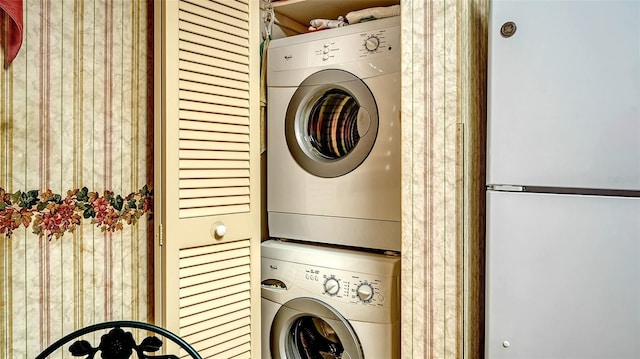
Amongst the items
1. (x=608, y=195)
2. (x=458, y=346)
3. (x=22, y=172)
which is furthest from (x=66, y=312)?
(x=608, y=195)

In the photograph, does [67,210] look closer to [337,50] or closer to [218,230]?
[218,230]

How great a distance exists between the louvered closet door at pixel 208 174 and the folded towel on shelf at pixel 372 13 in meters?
0.42

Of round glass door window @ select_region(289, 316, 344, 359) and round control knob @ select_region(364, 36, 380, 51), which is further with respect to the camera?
round glass door window @ select_region(289, 316, 344, 359)

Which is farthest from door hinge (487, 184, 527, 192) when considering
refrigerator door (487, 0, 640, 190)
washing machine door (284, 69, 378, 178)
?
washing machine door (284, 69, 378, 178)

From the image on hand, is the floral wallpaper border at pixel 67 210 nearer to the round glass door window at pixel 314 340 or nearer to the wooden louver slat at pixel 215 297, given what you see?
the wooden louver slat at pixel 215 297

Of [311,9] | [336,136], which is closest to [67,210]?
[336,136]

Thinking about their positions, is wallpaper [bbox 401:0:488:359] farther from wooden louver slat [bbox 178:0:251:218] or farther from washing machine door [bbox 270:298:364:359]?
wooden louver slat [bbox 178:0:251:218]

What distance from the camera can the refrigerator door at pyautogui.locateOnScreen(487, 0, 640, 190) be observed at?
48.6 inches

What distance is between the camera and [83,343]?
109 centimetres

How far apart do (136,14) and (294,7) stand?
0.75m

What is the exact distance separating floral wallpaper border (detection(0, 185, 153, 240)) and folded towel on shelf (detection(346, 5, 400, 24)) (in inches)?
42.6

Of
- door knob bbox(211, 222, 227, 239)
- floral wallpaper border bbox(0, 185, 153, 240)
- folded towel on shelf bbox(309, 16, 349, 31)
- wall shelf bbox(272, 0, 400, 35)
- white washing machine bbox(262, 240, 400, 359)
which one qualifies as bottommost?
white washing machine bbox(262, 240, 400, 359)

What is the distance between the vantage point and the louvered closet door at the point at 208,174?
5.27ft

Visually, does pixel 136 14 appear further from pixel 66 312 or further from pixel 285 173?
pixel 66 312
